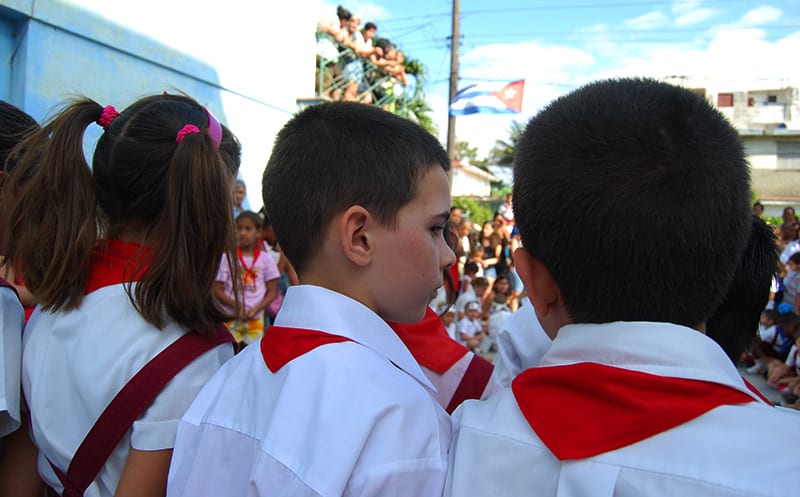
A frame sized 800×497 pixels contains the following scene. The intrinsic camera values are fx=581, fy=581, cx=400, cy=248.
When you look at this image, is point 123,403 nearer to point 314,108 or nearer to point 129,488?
point 129,488

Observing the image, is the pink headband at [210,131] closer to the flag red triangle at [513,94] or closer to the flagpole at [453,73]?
the flag red triangle at [513,94]

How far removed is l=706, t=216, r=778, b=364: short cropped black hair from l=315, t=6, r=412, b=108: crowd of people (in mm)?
8182

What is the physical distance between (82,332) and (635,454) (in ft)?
3.47

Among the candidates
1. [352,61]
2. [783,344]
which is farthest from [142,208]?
[352,61]

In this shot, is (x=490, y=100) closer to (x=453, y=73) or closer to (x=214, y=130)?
(x=453, y=73)

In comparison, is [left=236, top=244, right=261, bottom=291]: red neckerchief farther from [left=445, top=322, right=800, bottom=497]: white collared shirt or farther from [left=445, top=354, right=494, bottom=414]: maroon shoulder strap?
[left=445, top=322, right=800, bottom=497]: white collared shirt

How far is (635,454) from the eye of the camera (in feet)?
2.27

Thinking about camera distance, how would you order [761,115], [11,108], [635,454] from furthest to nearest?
1. [761,115]
2. [11,108]
3. [635,454]

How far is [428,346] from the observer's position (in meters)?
1.42

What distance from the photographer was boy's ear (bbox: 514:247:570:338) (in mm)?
866

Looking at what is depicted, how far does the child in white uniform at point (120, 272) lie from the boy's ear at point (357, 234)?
14.1 inches

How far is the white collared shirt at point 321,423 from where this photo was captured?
2.57 feet

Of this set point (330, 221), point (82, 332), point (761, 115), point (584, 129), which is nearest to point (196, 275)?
point (82, 332)

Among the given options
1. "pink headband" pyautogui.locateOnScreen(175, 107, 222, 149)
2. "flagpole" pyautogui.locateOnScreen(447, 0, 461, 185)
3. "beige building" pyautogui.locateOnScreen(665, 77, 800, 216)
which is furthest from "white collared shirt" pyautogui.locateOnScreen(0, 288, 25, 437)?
"beige building" pyautogui.locateOnScreen(665, 77, 800, 216)
